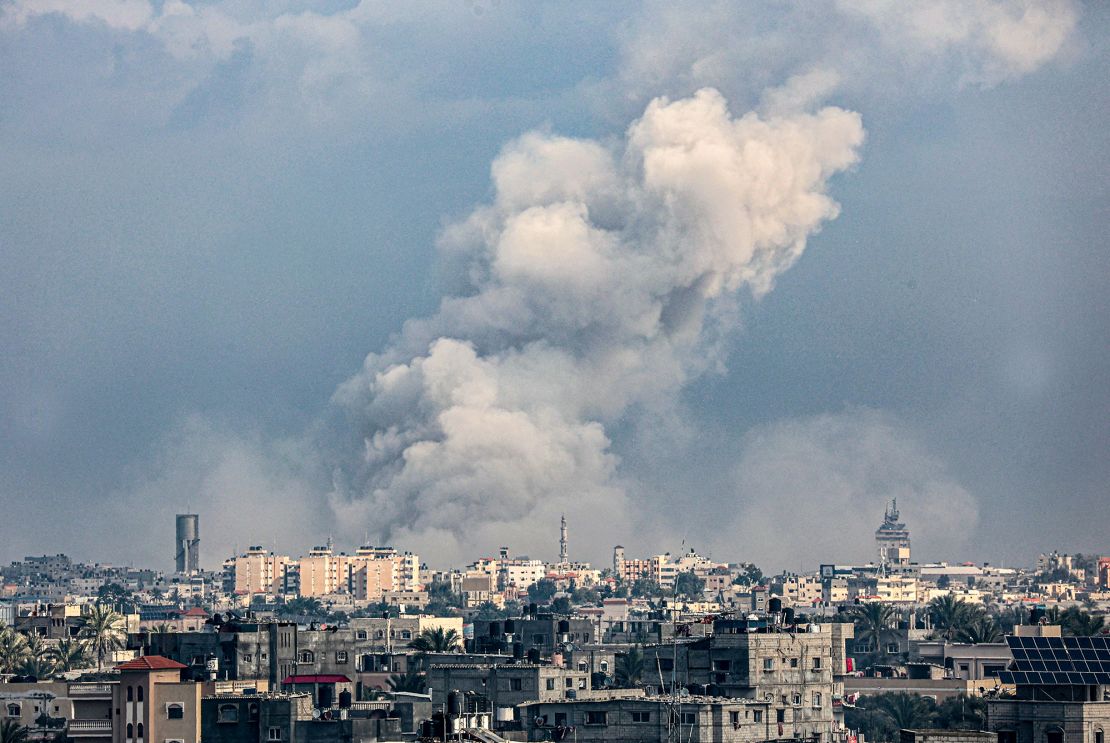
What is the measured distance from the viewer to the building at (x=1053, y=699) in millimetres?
66688

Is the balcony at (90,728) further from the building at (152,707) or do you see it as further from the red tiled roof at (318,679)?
the red tiled roof at (318,679)

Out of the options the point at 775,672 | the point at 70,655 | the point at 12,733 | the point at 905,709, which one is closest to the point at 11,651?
the point at 70,655

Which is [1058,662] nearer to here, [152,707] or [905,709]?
[152,707]

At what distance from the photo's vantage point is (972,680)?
5231 inches

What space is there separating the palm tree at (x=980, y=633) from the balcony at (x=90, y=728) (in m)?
68.2

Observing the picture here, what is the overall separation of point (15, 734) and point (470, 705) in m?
13.8

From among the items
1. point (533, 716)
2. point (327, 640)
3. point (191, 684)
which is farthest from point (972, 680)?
point (191, 684)

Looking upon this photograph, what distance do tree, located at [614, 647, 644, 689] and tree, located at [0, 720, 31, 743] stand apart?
30.7 meters

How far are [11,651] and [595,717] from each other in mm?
51908

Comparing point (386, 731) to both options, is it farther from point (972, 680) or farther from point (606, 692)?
point (972, 680)

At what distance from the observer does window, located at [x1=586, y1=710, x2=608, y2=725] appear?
89875mm

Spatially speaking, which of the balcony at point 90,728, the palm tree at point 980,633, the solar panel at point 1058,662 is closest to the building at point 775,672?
the balcony at point 90,728

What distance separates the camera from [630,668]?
389 feet

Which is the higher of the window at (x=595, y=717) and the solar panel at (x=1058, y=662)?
the solar panel at (x=1058, y=662)
